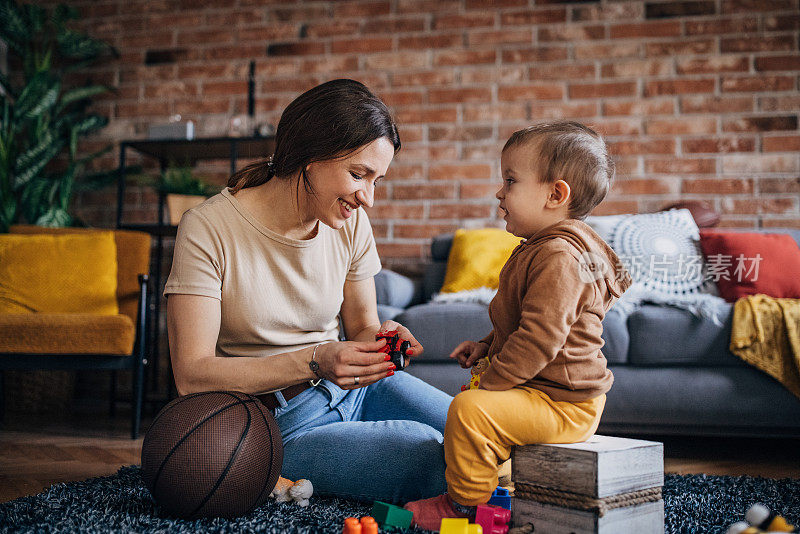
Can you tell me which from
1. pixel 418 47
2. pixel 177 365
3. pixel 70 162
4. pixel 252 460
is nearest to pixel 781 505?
pixel 252 460

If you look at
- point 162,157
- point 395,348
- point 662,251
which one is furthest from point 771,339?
point 162,157

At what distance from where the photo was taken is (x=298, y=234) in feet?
5.19

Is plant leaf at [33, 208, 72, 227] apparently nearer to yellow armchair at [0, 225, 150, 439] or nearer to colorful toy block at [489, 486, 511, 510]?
yellow armchair at [0, 225, 150, 439]

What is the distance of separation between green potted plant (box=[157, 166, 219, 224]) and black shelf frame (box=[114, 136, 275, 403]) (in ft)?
0.28

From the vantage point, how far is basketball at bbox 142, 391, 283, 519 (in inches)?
48.2

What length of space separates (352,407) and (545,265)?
628mm

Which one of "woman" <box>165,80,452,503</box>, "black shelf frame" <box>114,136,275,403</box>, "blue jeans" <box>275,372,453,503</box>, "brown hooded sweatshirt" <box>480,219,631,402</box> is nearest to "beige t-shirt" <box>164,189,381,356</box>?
"woman" <box>165,80,452,503</box>

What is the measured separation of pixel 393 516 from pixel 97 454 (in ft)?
4.39

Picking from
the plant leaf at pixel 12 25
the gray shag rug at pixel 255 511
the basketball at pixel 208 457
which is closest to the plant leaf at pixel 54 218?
the plant leaf at pixel 12 25

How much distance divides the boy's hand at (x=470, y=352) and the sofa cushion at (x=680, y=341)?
95 cm

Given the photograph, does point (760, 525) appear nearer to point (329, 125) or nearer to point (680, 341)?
point (329, 125)

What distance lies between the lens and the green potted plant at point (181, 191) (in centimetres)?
299

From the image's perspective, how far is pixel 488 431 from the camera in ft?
3.97

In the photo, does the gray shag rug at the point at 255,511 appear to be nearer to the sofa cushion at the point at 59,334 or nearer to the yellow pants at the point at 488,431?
the yellow pants at the point at 488,431
